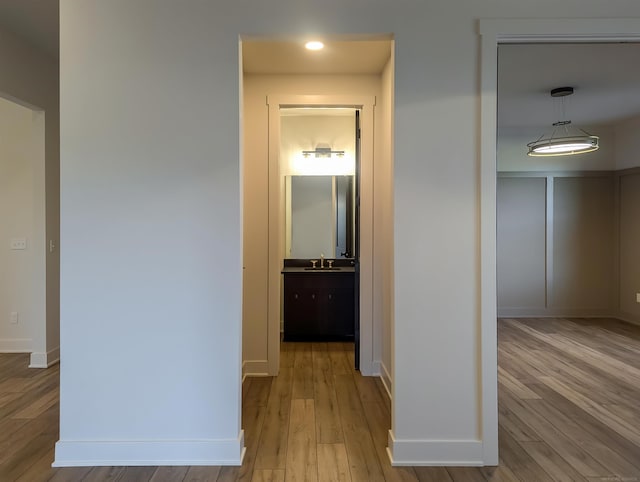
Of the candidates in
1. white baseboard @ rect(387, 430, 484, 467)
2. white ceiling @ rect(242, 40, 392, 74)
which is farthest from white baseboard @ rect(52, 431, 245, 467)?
white ceiling @ rect(242, 40, 392, 74)

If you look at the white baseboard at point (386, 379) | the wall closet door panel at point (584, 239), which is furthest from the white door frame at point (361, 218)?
the wall closet door panel at point (584, 239)

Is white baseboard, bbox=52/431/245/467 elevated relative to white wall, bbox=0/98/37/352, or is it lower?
lower

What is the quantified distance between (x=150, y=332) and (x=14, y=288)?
9.75ft

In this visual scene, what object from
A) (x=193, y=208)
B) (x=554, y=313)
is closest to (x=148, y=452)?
(x=193, y=208)

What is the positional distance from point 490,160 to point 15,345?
4748 mm

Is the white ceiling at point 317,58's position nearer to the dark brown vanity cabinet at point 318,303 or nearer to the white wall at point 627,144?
the dark brown vanity cabinet at point 318,303

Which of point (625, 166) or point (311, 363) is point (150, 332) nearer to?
point (311, 363)

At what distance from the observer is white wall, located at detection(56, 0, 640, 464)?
2012mm

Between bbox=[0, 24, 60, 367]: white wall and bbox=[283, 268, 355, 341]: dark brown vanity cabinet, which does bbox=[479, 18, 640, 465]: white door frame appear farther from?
bbox=[0, 24, 60, 367]: white wall

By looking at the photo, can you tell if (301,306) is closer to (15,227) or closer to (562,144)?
(15,227)

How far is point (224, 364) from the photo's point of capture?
2018 mm

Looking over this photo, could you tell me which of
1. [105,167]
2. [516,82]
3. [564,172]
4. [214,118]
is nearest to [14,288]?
[105,167]

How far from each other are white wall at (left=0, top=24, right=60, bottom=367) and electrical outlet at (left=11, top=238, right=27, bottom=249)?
493 millimetres

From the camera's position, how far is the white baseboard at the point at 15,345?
3912 millimetres
